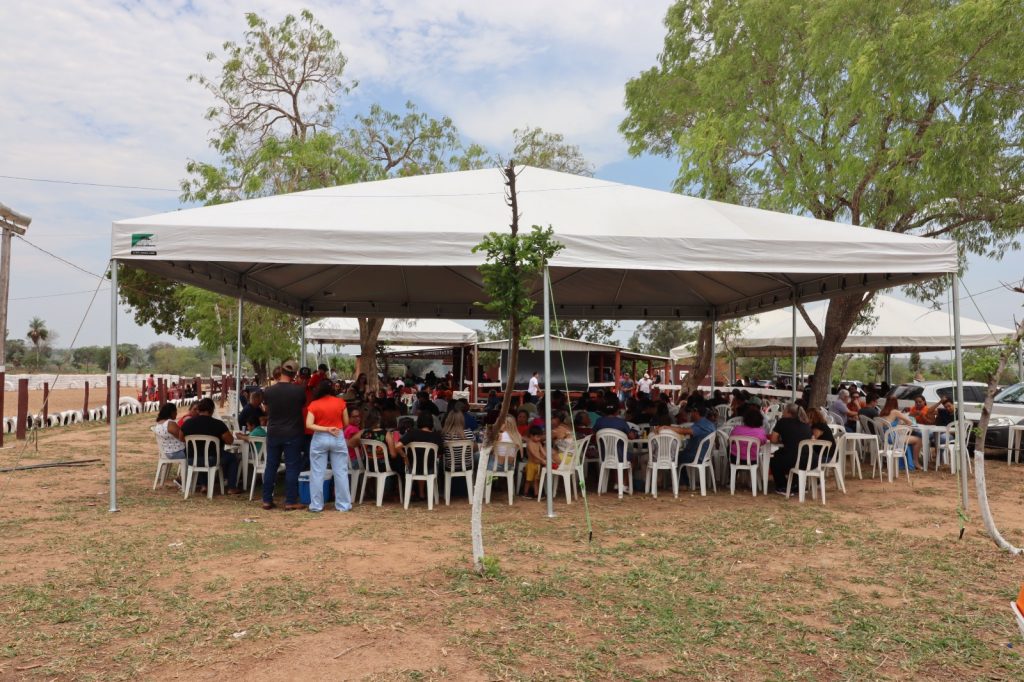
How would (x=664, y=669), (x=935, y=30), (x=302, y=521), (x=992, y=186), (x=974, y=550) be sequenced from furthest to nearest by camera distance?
(x=992, y=186) → (x=935, y=30) → (x=302, y=521) → (x=974, y=550) → (x=664, y=669)

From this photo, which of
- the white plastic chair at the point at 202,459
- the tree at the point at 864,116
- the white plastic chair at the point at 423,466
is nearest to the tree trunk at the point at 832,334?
the tree at the point at 864,116

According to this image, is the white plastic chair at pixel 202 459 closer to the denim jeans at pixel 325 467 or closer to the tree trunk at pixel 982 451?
the denim jeans at pixel 325 467

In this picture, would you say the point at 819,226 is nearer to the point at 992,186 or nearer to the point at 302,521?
the point at 992,186

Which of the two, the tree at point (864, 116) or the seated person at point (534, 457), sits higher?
the tree at point (864, 116)

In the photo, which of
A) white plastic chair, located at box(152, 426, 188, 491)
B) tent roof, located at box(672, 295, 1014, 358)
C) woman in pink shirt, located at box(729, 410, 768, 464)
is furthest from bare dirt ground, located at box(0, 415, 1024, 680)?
tent roof, located at box(672, 295, 1014, 358)

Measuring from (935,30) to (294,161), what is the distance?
11499 mm

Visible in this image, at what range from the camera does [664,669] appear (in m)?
3.67

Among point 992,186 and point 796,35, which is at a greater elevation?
point 796,35

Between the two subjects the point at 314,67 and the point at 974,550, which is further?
the point at 314,67

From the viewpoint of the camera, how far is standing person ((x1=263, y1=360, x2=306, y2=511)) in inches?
→ 290

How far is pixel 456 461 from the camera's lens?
781 centimetres

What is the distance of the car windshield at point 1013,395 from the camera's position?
501 inches

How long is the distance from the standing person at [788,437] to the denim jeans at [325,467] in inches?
180

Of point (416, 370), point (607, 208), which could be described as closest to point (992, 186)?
point (607, 208)
